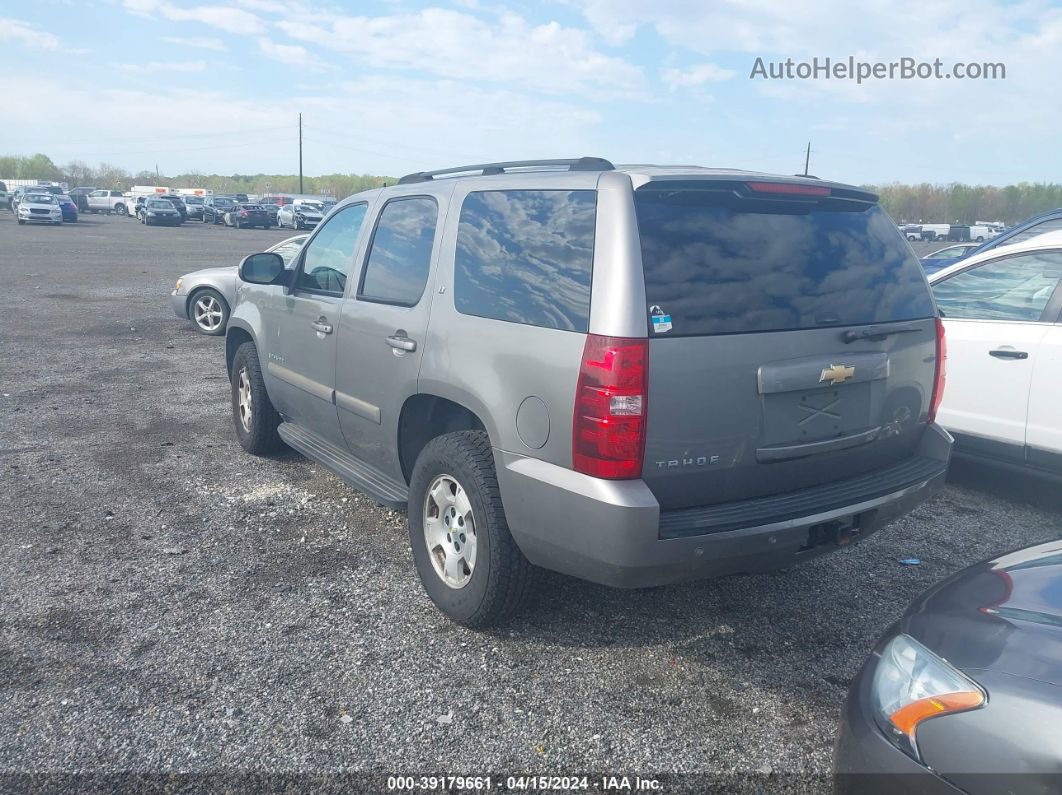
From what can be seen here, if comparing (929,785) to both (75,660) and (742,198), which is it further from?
(75,660)

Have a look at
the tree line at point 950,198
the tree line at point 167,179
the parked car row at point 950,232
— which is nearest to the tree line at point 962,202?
the tree line at point 950,198

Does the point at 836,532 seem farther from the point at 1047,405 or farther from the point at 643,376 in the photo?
the point at 1047,405

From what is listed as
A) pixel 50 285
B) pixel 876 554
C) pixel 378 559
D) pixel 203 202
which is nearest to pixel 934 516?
pixel 876 554

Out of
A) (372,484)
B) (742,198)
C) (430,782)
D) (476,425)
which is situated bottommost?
(430,782)

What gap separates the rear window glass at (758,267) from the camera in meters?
3.05

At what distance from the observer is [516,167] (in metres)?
4.06

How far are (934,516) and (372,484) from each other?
3.54 m

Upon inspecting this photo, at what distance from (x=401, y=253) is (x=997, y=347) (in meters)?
3.81

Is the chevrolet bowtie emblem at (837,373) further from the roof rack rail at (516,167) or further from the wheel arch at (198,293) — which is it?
the wheel arch at (198,293)

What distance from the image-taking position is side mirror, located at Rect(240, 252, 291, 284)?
5.24m

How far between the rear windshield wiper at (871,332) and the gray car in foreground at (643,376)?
0.01 meters

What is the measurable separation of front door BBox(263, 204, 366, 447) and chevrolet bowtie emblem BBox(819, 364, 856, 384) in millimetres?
2597

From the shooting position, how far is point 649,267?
9.92 feet

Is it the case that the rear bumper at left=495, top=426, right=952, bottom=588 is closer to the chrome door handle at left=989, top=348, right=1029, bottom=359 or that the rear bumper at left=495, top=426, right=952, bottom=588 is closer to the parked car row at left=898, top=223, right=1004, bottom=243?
the chrome door handle at left=989, top=348, right=1029, bottom=359
